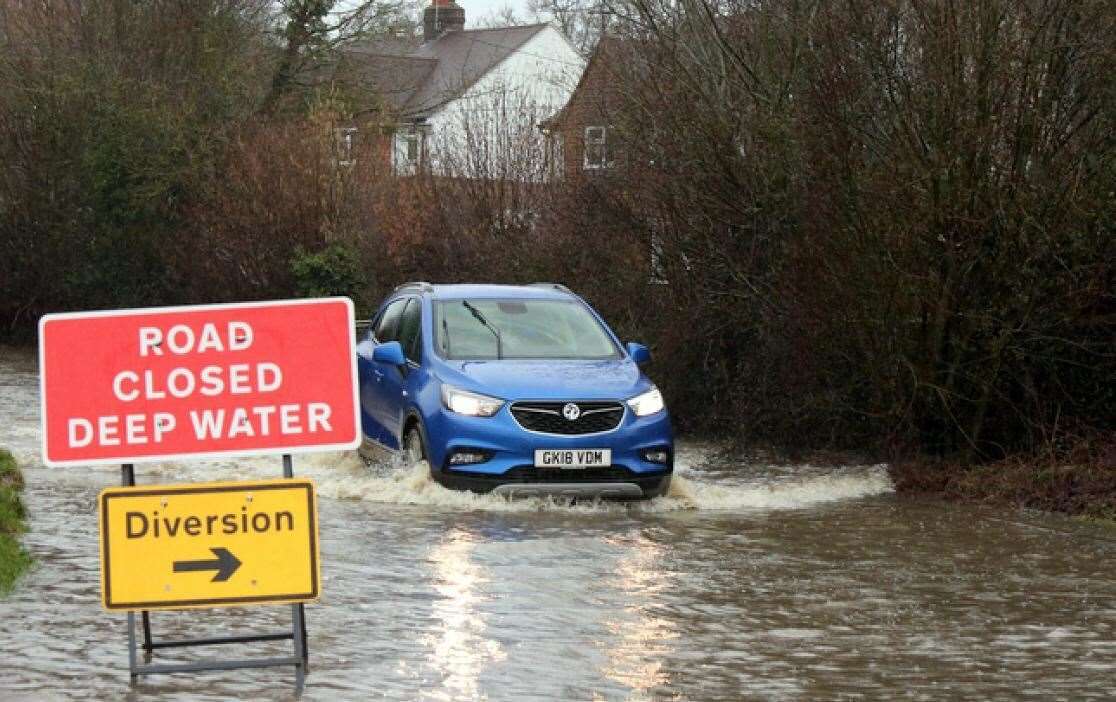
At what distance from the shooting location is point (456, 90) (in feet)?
142

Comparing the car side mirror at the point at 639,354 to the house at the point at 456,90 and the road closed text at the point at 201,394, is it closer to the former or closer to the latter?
the road closed text at the point at 201,394

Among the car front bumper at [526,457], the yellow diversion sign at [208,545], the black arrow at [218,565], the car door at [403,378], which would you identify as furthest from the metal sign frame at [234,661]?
the car door at [403,378]

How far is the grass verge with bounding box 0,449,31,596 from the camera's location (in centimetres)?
1050

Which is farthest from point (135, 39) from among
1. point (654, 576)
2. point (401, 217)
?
point (654, 576)

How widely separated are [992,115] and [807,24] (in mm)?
3081

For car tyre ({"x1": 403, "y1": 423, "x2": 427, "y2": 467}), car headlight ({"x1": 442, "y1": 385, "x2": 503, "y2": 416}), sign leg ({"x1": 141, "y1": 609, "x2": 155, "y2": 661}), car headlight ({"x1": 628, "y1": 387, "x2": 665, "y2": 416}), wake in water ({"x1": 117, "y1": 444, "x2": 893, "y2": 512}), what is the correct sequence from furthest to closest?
car tyre ({"x1": 403, "y1": 423, "x2": 427, "y2": 467}), car headlight ({"x1": 628, "y1": 387, "x2": 665, "y2": 416}), wake in water ({"x1": 117, "y1": 444, "x2": 893, "y2": 512}), car headlight ({"x1": 442, "y1": 385, "x2": 503, "y2": 416}), sign leg ({"x1": 141, "y1": 609, "x2": 155, "y2": 661})

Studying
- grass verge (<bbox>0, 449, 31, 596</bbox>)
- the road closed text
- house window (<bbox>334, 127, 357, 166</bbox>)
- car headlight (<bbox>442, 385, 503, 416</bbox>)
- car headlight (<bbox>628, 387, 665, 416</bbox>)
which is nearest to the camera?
A: the road closed text

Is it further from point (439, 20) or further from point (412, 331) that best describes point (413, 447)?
point (439, 20)

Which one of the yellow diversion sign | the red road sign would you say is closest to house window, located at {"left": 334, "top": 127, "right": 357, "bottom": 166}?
the red road sign

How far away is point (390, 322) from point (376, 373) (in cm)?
83

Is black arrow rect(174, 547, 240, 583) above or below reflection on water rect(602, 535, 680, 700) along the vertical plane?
above

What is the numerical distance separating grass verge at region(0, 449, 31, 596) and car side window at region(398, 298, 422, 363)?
3.22 m

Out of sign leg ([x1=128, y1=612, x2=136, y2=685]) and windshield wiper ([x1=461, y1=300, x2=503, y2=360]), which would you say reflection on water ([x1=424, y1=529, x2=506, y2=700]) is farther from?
windshield wiper ([x1=461, y1=300, x2=503, y2=360])

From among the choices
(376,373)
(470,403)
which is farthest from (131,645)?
(376,373)
